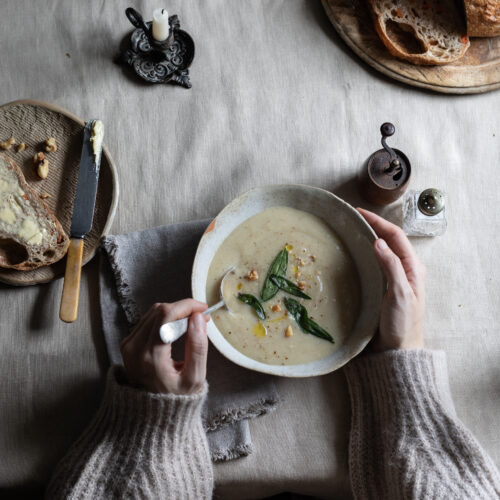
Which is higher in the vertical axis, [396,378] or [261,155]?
[261,155]

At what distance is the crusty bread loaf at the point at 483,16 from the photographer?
1397 mm

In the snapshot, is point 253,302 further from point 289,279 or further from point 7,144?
point 7,144

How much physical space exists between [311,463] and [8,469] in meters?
0.69

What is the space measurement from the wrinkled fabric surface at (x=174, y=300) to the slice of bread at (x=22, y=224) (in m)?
0.12

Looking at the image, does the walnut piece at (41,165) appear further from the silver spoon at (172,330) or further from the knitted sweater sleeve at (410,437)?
the knitted sweater sleeve at (410,437)

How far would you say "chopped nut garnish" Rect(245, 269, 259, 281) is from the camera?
122 cm

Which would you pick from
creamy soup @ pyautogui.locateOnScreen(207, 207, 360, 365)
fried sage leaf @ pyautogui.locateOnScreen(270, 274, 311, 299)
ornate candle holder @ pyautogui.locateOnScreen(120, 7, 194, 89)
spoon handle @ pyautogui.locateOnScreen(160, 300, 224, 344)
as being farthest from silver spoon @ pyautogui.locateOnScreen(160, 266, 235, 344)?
ornate candle holder @ pyautogui.locateOnScreen(120, 7, 194, 89)

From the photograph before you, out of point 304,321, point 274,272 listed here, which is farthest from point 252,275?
point 304,321

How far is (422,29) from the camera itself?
1.46 meters

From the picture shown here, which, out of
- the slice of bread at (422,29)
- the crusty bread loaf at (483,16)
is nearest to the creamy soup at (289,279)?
the slice of bread at (422,29)

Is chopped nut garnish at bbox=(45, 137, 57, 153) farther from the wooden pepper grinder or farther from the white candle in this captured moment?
the wooden pepper grinder

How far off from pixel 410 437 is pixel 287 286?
437 millimetres

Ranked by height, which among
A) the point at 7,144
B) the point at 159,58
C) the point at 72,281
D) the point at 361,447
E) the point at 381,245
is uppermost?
the point at 159,58

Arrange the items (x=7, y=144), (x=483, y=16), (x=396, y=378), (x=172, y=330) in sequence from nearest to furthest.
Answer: (x=172, y=330)
(x=396, y=378)
(x=7, y=144)
(x=483, y=16)
